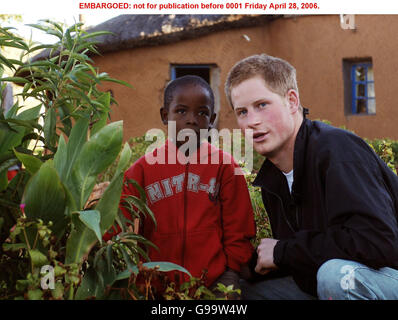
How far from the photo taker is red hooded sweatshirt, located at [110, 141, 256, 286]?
7.57ft

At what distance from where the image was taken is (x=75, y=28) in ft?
6.55

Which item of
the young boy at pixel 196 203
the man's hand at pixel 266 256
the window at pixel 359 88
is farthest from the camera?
the window at pixel 359 88

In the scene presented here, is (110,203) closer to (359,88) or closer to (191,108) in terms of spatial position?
(191,108)

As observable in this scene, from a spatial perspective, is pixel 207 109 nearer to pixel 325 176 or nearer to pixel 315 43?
pixel 325 176

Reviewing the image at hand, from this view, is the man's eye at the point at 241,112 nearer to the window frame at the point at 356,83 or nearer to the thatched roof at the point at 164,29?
the thatched roof at the point at 164,29

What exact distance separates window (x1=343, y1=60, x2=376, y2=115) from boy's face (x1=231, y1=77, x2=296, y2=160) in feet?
26.8

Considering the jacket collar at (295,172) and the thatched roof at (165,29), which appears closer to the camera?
the jacket collar at (295,172)

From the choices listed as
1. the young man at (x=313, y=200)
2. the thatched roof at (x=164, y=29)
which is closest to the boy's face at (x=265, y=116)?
the young man at (x=313, y=200)

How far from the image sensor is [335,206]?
72.1 inches

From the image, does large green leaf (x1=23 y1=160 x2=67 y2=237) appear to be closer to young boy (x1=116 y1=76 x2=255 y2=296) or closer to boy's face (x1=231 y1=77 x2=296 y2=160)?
young boy (x1=116 y1=76 x2=255 y2=296)

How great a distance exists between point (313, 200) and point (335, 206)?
22 cm

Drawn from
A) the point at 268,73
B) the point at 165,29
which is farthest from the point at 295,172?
the point at 165,29

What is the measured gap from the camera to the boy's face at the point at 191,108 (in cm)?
245

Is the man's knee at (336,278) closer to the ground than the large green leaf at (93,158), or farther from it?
closer to the ground
